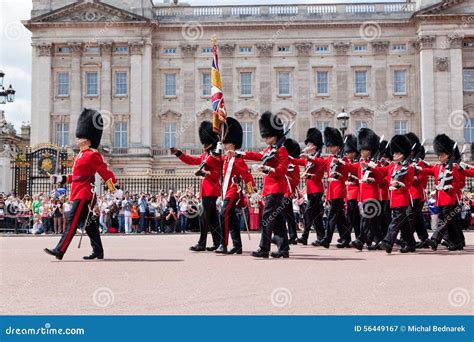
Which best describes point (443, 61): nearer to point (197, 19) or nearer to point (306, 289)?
point (197, 19)

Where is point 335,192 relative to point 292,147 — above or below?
below

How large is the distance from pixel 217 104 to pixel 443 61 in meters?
33.6

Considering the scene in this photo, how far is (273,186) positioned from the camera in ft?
32.9

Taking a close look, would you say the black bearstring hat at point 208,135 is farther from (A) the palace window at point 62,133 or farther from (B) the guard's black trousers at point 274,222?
(A) the palace window at point 62,133

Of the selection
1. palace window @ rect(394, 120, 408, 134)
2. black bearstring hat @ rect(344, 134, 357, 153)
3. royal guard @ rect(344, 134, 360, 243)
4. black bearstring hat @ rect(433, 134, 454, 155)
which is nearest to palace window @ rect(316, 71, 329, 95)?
palace window @ rect(394, 120, 408, 134)

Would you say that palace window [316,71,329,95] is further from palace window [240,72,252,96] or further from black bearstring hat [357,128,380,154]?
black bearstring hat [357,128,380,154]

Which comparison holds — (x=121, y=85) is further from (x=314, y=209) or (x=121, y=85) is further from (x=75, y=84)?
(x=314, y=209)

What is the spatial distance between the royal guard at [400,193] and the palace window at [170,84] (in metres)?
33.2

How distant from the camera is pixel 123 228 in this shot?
2417 centimetres

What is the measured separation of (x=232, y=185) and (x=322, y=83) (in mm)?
33413

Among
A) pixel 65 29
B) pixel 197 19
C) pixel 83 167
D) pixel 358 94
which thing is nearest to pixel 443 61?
pixel 358 94

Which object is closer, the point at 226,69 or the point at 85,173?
the point at 85,173

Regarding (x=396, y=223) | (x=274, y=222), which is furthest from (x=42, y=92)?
(x=274, y=222)

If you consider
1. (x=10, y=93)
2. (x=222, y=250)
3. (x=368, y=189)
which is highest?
(x=10, y=93)
